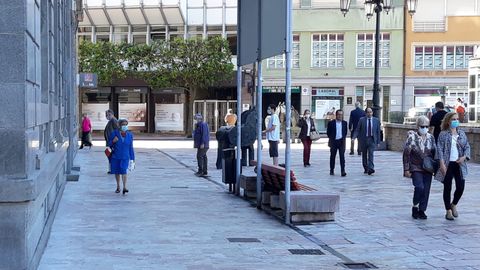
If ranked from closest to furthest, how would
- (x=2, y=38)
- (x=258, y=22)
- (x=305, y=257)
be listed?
(x=2, y=38)
(x=305, y=257)
(x=258, y=22)

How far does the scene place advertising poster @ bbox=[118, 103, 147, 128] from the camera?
162 feet

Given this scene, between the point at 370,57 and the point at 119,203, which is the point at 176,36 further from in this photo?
the point at 119,203

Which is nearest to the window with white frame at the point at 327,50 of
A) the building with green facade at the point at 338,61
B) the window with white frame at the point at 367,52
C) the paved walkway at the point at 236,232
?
the building with green facade at the point at 338,61

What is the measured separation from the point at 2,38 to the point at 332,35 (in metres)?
43.7

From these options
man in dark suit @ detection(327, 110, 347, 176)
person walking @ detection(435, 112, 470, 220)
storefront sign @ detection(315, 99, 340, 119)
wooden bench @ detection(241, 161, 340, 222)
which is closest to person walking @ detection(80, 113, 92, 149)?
man in dark suit @ detection(327, 110, 347, 176)

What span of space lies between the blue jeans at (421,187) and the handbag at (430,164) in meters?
0.13

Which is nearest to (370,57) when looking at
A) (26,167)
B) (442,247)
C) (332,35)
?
(332,35)

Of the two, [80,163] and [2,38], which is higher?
[2,38]

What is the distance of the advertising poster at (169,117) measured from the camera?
48906 mm

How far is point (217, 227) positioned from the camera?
35.7ft

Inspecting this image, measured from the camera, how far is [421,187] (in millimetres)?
11352

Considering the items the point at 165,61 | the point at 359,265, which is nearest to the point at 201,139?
the point at 359,265

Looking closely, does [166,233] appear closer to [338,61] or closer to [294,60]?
[294,60]

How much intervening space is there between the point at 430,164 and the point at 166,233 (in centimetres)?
424
